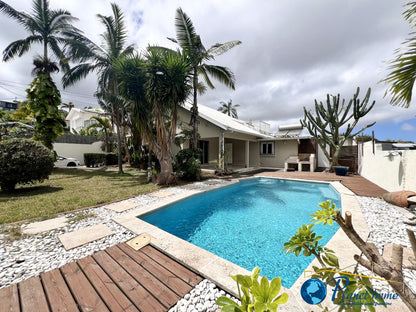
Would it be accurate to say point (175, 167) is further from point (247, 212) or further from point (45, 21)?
point (45, 21)

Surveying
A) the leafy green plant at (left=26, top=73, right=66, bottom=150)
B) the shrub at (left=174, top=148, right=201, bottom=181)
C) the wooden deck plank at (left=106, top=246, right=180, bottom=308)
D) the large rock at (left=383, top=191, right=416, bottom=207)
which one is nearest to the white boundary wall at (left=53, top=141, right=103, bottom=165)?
the leafy green plant at (left=26, top=73, right=66, bottom=150)

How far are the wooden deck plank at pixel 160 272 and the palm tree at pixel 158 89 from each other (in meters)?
6.04

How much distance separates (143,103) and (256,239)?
820cm

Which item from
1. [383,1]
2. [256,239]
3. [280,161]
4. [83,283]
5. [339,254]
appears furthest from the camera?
[280,161]

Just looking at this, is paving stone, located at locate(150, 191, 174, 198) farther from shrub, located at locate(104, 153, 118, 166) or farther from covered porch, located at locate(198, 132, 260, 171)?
shrub, located at locate(104, 153, 118, 166)

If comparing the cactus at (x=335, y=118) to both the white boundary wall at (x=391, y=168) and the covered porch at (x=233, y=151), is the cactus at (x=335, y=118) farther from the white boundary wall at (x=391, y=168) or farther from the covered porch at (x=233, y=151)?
the covered porch at (x=233, y=151)

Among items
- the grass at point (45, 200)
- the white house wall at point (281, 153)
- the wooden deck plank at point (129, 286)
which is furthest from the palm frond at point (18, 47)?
the white house wall at point (281, 153)

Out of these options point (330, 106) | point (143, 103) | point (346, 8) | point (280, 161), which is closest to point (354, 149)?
point (330, 106)

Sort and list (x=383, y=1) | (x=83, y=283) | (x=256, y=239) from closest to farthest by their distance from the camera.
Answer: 1. (x=83, y=283)
2. (x=256, y=239)
3. (x=383, y=1)

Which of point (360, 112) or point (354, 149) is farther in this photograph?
point (354, 149)

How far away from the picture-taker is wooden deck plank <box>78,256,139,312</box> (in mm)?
2033

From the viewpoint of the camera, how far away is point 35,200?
6160 millimetres

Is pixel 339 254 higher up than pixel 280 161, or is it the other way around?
pixel 280 161

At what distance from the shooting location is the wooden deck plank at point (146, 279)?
215 cm
